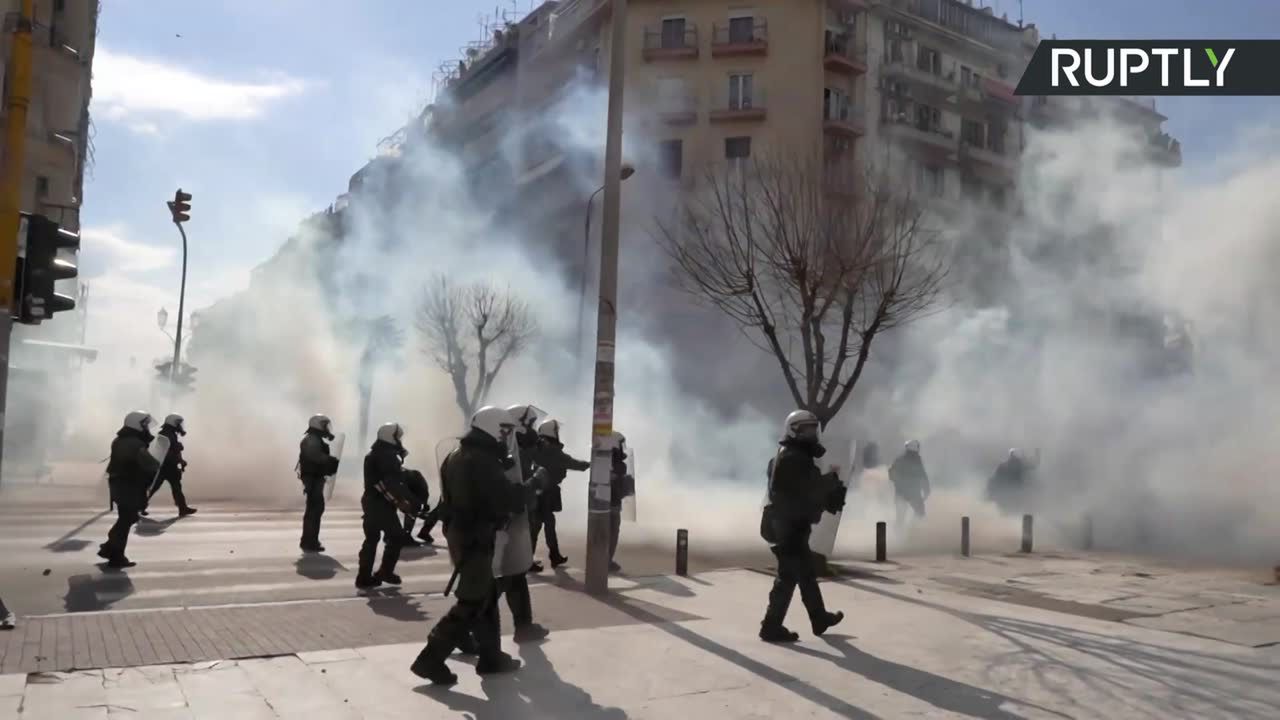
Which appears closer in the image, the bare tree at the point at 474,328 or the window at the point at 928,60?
the bare tree at the point at 474,328

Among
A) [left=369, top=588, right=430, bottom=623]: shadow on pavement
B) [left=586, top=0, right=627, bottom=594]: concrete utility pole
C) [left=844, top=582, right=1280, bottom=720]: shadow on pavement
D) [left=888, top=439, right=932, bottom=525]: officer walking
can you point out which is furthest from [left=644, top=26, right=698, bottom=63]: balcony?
[left=844, top=582, right=1280, bottom=720]: shadow on pavement

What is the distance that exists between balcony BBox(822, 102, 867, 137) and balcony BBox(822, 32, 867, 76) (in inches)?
46.0

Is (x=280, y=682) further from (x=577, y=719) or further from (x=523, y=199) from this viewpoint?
(x=523, y=199)

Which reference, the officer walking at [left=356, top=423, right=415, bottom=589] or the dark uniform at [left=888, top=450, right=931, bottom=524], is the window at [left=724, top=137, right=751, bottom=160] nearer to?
the dark uniform at [left=888, top=450, right=931, bottom=524]

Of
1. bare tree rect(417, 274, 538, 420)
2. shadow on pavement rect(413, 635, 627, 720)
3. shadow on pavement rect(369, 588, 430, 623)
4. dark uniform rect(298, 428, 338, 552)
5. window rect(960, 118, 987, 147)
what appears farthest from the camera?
window rect(960, 118, 987, 147)

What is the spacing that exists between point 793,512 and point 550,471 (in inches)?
136

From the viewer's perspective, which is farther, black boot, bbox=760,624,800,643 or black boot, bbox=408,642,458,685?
black boot, bbox=760,624,800,643

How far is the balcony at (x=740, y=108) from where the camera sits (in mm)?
31422

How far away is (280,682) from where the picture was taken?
519 centimetres

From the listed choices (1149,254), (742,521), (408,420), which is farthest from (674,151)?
(742,521)

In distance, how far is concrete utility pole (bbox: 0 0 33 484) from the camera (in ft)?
21.0

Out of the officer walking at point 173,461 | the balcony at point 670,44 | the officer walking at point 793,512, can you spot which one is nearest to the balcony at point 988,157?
the balcony at point 670,44

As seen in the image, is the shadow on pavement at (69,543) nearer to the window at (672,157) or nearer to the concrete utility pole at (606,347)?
the concrete utility pole at (606,347)

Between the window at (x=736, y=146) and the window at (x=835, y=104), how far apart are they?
2759mm
